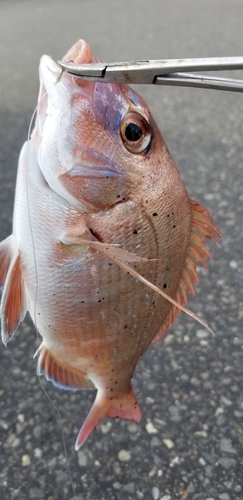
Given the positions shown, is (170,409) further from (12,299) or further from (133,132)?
(133,132)

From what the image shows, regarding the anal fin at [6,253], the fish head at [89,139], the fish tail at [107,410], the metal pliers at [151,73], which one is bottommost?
the fish tail at [107,410]

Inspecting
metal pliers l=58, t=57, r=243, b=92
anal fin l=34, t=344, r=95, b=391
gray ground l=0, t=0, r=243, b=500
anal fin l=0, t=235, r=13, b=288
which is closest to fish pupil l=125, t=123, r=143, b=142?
metal pliers l=58, t=57, r=243, b=92

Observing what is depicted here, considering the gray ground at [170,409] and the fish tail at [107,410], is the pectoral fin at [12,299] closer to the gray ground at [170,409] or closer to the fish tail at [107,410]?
the fish tail at [107,410]

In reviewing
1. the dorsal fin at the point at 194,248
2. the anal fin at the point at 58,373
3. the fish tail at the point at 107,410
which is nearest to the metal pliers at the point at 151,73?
the dorsal fin at the point at 194,248

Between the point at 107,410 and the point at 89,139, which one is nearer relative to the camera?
the point at 89,139

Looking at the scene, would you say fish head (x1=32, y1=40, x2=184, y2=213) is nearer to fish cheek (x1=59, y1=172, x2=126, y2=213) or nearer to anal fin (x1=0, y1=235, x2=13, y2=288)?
fish cheek (x1=59, y1=172, x2=126, y2=213)

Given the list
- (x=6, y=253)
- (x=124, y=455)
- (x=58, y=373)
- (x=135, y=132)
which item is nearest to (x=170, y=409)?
(x=124, y=455)

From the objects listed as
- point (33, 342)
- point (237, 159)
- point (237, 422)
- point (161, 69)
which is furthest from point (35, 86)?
point (161, 69)
